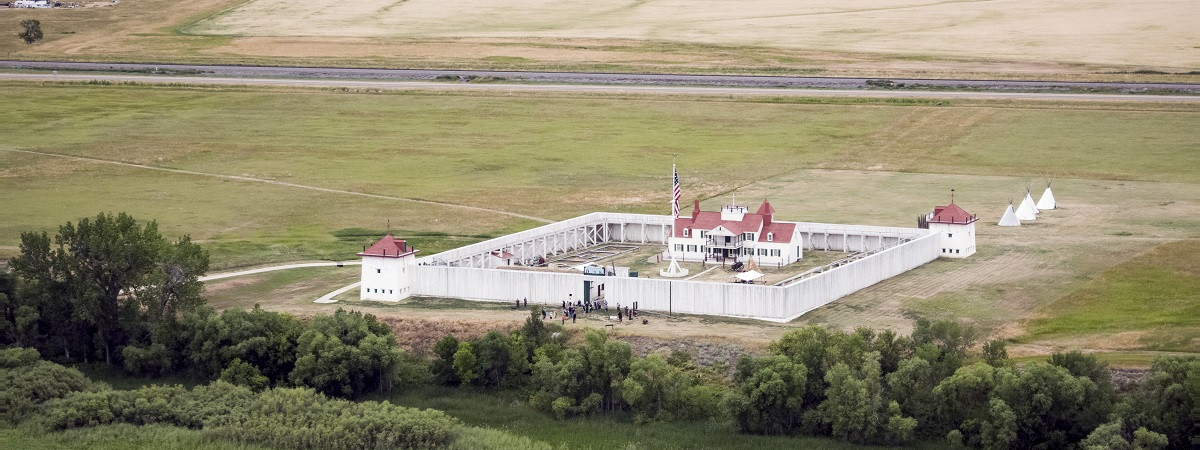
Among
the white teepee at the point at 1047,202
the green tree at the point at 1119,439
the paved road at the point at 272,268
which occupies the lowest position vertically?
the green tree at the point at 1119,439

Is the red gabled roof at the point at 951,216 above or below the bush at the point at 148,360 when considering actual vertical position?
above

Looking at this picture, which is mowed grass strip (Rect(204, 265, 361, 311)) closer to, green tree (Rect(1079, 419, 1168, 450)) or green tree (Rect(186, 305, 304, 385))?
green tree (Rect(186, 305, 304, 385))

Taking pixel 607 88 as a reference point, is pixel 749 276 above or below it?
below

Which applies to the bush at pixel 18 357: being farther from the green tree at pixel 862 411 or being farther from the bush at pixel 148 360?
the green tree at pixel 862 411

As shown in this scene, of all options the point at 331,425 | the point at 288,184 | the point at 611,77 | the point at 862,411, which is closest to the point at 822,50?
the point at 611,77

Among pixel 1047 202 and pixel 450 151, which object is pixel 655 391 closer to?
pixel 1047 202

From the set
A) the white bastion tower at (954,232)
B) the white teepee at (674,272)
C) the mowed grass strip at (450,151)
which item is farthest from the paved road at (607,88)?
the white teepee at (674,272)
